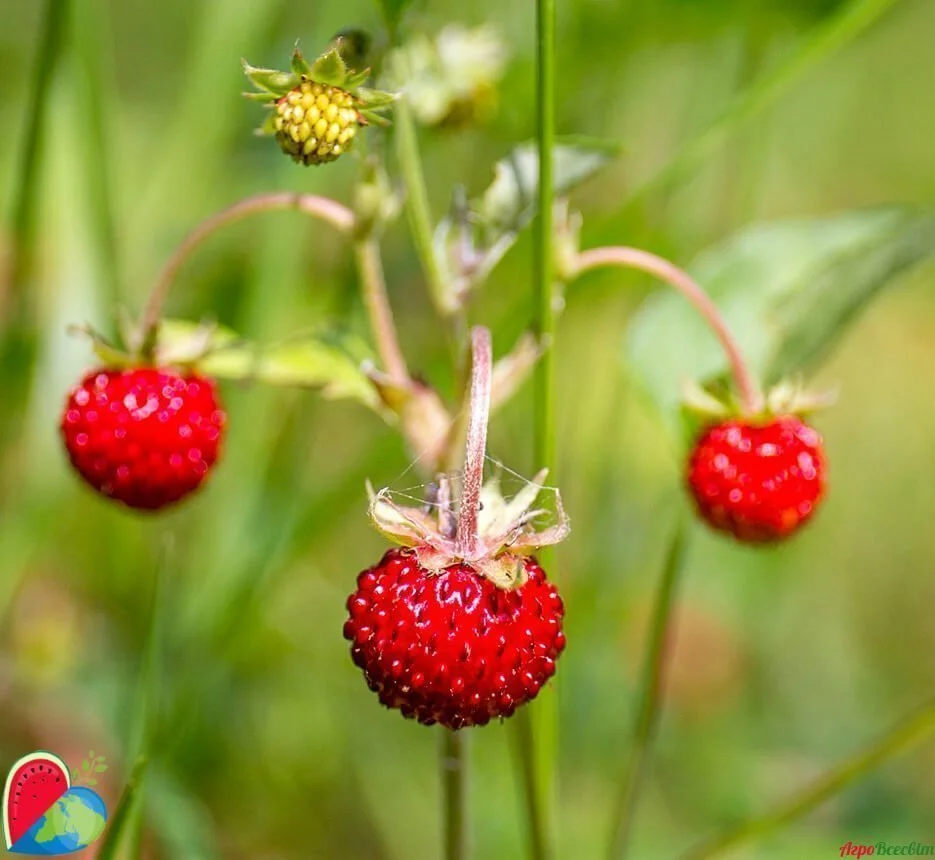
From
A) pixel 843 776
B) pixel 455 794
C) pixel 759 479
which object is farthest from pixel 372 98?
pixel 843 776

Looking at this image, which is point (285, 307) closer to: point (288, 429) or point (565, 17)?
point (288, 429)

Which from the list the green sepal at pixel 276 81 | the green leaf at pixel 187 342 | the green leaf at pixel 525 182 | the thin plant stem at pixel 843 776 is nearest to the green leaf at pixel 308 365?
the green leaf at pixel 187 342

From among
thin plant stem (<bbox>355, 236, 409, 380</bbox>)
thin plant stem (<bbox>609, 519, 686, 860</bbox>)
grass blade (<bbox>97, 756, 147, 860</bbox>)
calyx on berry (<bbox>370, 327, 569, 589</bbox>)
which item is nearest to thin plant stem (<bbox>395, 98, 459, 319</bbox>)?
thin plant stem (<bbox>355, 236, 409, 380</bbox>)

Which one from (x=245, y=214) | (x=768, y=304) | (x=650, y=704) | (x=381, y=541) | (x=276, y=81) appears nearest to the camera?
(x=276, y=81)

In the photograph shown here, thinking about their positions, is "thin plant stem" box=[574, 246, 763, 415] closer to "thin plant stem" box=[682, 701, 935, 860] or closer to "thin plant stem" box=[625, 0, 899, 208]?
"thin plant stem" box=[625, 0, 899, 208]

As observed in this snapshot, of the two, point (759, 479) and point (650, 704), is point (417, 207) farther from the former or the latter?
point (650, 704)

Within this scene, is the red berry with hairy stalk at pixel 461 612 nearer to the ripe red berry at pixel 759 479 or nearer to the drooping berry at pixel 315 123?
the drooping berry at pixel 315 123

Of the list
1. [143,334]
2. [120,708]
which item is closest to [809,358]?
[143,334]

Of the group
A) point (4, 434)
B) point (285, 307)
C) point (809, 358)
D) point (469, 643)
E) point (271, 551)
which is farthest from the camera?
point (285, 307)
